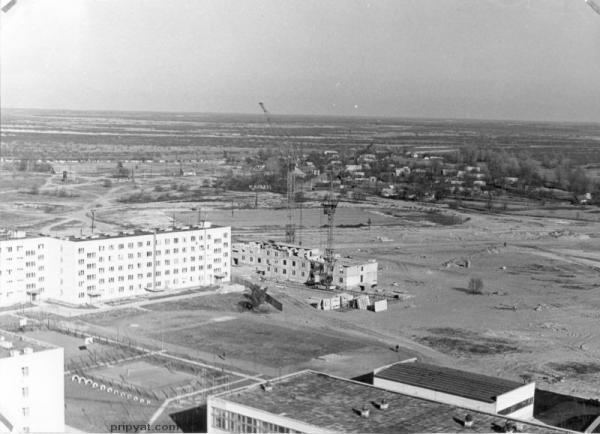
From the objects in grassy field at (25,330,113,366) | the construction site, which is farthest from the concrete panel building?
grassy field at (25,330,113,366)

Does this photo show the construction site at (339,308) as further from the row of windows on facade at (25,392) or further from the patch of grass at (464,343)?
the row of windows on facade at (25,392)

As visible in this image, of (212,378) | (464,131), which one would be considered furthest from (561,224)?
(464,131)

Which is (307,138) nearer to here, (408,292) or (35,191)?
(35,191)

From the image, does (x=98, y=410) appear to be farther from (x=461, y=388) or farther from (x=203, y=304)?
(x=203, y=304)

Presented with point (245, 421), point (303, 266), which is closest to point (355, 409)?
point (245, 421)

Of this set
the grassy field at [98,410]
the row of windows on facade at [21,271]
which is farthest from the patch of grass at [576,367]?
the row of windows on facade at [21,271]

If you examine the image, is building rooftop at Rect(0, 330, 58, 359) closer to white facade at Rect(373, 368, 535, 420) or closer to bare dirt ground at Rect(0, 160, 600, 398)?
white facade at Rect(373, 368, 535, 420)
